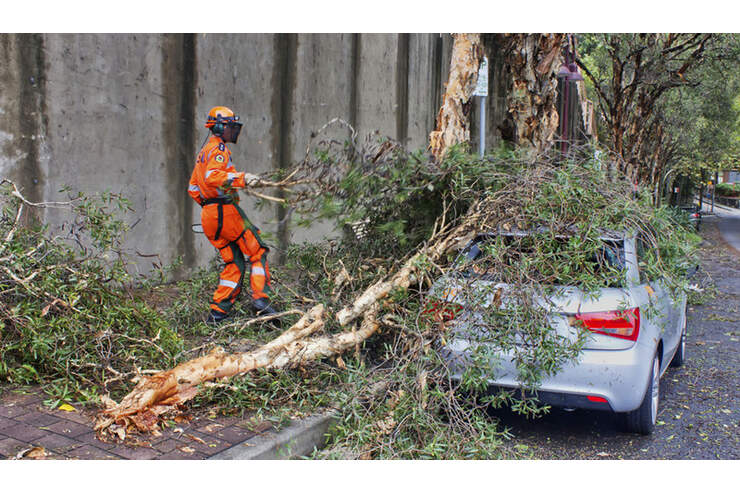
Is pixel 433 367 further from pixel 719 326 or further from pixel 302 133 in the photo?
pixel 302 133

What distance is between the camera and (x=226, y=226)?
6324 millimetres

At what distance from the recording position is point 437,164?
5.88 meters

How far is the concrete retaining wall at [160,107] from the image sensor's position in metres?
7.18

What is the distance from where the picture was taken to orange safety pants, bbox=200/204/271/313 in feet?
20.7

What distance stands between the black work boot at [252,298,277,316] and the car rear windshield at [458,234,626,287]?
2140mm

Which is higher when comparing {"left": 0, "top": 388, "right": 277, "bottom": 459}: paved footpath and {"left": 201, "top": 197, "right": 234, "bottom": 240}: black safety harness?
{"left": 201, "top": 197, "right": 234, "bottom": 240}: black safety harness

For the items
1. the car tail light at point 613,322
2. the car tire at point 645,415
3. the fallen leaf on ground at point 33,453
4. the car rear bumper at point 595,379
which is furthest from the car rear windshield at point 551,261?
the fallen leaf on ground at point 33,453

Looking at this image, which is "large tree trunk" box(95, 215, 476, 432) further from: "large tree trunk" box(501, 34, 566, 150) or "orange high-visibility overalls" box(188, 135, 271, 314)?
"large tree trunk" box(501, 34, 566, 150)

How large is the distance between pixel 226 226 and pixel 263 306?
82 centimetres

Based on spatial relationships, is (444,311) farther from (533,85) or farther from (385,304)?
(533,85)

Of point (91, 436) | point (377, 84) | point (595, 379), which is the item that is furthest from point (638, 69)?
point (91, 436)

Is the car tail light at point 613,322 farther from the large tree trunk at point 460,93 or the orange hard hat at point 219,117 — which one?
the large tree trunk at point 460,93

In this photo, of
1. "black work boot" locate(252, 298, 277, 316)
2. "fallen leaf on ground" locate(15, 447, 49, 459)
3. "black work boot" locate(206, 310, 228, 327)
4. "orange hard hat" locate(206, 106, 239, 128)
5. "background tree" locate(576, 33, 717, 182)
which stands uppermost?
"background tree" locate(576, 33, 717, 182)

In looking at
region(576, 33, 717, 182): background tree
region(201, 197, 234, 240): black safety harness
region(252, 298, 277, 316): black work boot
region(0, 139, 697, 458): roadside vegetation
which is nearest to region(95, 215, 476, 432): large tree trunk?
region(0, 139, 697, 458): roadside vegetation
